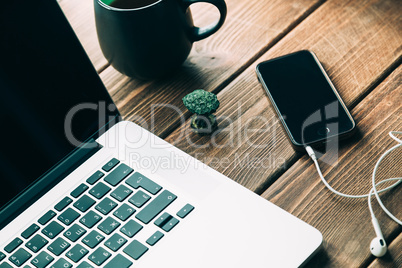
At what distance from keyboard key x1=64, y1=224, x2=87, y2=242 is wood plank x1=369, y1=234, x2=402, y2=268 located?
0.37 metres

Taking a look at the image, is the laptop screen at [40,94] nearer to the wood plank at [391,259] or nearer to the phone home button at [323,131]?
the phone home button at [323,131]

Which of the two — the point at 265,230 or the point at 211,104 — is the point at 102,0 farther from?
the point at 265,230

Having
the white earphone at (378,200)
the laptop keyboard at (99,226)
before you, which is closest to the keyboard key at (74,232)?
the laptop keyboard at (99,226)

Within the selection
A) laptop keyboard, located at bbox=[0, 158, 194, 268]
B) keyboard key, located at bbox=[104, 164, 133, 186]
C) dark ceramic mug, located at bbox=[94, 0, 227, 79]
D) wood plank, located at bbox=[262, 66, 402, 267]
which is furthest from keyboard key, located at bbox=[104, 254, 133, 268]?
dark ceramic mug, located at bbox=[94, 0, 227, 79]

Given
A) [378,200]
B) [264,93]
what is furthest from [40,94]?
[378,200]

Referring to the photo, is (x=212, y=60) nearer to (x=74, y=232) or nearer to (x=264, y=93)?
(x=264, y=93)

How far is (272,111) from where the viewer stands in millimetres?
718

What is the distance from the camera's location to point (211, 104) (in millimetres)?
677

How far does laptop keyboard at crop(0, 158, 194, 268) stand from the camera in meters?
0.57

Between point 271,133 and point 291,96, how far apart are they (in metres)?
0.07

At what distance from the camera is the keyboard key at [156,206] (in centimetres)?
59

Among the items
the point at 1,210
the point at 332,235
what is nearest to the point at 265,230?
the point at 332,235

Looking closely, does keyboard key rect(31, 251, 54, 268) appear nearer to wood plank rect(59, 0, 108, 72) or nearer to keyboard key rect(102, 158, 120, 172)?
keyboard key rect(102, 158, 120, 172)

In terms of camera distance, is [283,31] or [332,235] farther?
[283,31]
